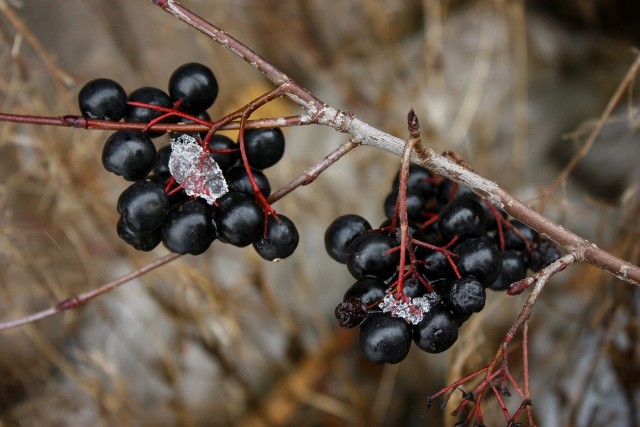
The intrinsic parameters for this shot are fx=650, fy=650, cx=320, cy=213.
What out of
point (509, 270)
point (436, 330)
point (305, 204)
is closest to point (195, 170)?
point (436, 330)

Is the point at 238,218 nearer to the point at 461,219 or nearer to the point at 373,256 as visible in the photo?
the point at 373,256

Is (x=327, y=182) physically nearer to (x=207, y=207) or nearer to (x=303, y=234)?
(x=303, y=234)

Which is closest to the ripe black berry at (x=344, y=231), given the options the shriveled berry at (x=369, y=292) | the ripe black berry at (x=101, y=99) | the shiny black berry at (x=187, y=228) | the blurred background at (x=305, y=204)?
the shriveled berry at (x=369, y=292)

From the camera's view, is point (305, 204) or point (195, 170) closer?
point (195, 170)

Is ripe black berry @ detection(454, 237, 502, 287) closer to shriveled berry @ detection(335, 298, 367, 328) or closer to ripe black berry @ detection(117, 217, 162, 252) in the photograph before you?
shriveled berry @ detection(335, 298, 367, 328)

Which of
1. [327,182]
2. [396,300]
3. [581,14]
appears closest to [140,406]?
[327,182]

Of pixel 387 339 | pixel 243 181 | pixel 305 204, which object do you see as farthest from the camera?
pixel 305 204
